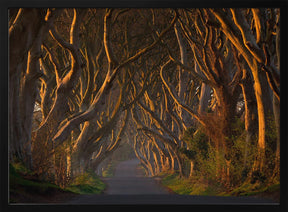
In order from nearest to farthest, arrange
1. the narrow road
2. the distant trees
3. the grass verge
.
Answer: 1. the grass verge
2. the distant trees
3. the narrow road

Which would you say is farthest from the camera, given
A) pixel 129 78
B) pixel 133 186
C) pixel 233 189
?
pixel 133 186

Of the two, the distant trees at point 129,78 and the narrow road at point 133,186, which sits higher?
the distant trees at point 129,78

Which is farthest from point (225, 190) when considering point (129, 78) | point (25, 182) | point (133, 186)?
point (129, 78)

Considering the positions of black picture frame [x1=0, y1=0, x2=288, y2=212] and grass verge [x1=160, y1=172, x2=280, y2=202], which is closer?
black picture frame [x1=0, y1=0, x2=288, y2=212]

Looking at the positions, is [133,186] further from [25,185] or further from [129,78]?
[25,185]

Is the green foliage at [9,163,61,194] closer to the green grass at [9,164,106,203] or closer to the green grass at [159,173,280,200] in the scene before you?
the green grass at [9,164,106,203]

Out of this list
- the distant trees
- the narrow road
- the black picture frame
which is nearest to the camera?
the black picture frame

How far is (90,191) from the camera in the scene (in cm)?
1892

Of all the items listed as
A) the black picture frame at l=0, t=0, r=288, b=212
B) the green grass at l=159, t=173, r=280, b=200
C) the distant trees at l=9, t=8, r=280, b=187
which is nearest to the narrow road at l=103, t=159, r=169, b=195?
the green grass at l=159, t=173, r=280, b=200
